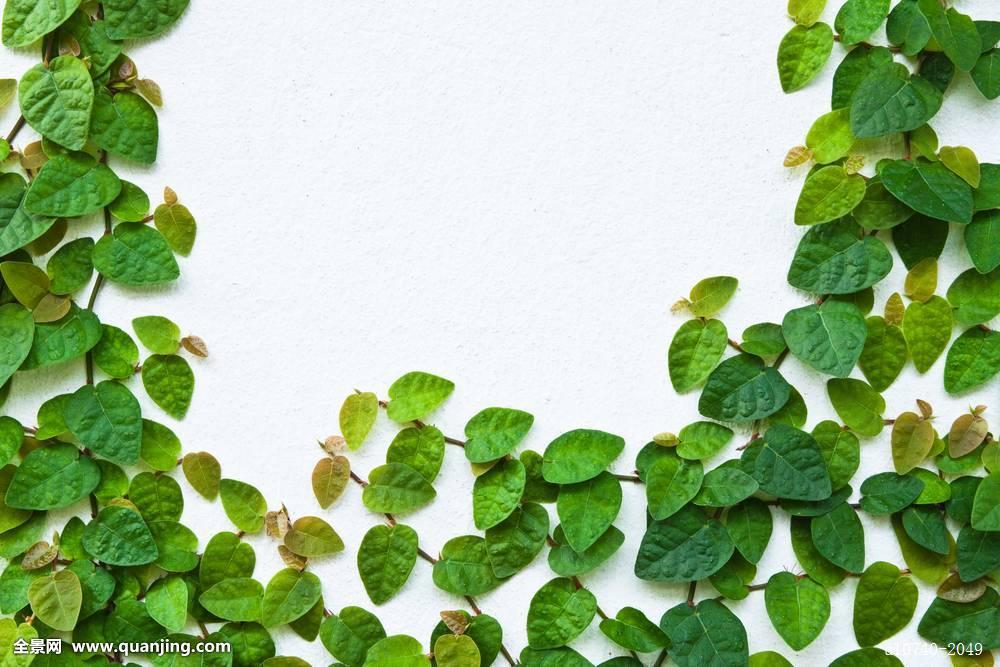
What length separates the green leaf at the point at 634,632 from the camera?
85 cm

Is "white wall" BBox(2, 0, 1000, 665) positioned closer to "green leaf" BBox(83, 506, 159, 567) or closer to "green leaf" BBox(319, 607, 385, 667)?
"green leaf" BBox(319, 607, 385, 667)

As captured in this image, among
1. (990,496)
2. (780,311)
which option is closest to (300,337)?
(780,311)

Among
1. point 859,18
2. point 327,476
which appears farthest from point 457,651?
point 859,18

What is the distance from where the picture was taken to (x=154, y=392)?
35.0 inches

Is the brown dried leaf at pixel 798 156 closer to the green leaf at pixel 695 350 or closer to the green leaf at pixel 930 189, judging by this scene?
the green leaf at pixel 930 189

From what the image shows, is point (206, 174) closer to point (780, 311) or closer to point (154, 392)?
point (154, 392)

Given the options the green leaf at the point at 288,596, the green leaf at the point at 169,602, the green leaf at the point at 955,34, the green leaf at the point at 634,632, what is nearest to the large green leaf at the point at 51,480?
the green leaf at the point at 169,602

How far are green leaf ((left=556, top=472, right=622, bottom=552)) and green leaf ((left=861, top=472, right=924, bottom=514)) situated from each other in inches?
11.1

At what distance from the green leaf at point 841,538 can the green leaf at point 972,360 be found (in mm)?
187

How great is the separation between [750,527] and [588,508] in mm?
186

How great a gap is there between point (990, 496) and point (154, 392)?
3.12 feet

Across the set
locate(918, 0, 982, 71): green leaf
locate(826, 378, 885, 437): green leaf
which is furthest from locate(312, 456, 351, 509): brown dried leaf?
locate(918, 0, 982, 71): green leaf

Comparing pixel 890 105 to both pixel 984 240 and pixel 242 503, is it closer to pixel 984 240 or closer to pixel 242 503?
pixel 984 240

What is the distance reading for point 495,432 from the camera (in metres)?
0.86
